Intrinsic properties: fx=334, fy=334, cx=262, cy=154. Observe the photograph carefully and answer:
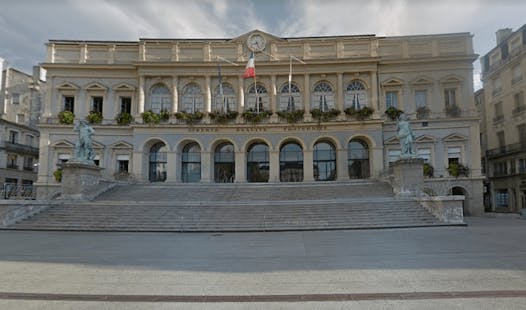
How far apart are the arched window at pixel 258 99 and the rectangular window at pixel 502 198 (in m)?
26.3

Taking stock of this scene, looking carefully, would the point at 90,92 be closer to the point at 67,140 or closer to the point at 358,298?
the point at 67,140

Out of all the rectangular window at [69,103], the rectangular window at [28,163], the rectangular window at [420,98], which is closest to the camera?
the rectangular window at [420,98]

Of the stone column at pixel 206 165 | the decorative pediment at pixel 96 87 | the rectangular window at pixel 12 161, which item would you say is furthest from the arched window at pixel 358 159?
the rectangular window at pixel 12 161

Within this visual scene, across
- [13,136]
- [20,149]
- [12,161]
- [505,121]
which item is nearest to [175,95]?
[20,149]

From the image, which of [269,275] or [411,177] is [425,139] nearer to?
[411,177]

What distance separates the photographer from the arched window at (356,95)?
100ft

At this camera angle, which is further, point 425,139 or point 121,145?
point 121,145

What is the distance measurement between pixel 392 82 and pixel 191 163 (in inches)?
780

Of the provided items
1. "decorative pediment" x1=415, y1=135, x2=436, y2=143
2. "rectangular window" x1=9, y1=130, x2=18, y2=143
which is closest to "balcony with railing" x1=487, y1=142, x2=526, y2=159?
"decorative pediment" x1=415, y1=135, x2=436, y2=143

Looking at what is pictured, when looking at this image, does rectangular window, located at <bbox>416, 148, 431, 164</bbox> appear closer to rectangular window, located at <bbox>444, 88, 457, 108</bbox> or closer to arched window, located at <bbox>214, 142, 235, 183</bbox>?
rectangular window, located at <bbox>444, 88, 457, 108</bbox>

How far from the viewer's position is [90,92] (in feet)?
103

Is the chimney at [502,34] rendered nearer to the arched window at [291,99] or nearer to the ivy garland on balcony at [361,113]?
the ivy garland on balcony at [361,113]

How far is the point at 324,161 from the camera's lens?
1192 inches

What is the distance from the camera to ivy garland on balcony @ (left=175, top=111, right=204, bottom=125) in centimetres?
2991
